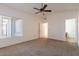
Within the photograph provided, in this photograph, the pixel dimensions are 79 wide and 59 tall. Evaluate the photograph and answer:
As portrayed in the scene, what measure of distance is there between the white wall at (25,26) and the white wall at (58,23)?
2.98ft

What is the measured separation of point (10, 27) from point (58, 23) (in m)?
2.73

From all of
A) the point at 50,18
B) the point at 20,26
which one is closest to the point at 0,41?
the point at 20,26

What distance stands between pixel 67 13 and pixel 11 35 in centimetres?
331

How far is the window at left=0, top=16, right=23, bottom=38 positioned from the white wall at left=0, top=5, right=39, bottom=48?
22 cm

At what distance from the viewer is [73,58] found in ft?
7.79

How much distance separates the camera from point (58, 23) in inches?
251

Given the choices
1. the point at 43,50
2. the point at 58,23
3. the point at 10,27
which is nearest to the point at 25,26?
the point at 10,27

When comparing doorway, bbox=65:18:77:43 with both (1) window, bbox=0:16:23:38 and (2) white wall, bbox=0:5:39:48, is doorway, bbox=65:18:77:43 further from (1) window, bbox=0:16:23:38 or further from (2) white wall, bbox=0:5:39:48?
(1) window, bbox=0:16:23:38

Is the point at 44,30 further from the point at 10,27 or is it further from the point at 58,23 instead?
the point at 10,27

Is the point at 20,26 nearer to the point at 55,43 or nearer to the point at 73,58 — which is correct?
the point at 55,43

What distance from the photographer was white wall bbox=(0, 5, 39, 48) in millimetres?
5455

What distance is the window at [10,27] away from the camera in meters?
5.35

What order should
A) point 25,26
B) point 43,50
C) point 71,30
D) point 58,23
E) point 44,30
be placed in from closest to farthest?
point 43,50, point 44,30, point 71,30, point 58,23, point 25,26

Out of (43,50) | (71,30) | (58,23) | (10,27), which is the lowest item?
(43,50)
